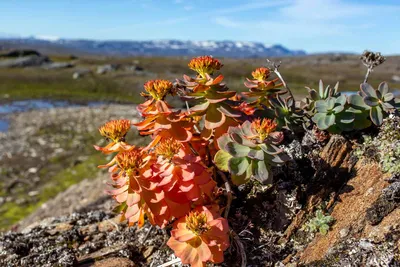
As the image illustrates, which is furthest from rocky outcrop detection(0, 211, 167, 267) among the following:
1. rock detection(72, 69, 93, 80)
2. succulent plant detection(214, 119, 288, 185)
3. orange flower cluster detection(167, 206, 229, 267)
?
rock detection(72, 69, 93, 80)

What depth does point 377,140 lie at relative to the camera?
3354 millimetres

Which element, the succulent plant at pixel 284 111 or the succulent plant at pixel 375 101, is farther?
the succulent plant at pixel 284 111

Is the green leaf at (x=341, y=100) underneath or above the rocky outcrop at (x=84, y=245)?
above

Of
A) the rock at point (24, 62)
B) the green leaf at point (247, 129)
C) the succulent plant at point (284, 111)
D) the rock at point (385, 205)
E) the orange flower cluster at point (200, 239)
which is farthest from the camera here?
the rock at point (24, 62)

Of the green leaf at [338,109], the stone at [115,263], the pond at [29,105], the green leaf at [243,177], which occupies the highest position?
the green leaf at [338,109]

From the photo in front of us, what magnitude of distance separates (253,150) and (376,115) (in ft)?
4.00

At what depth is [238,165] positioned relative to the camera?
9.20ft

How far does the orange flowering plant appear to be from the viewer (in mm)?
2574

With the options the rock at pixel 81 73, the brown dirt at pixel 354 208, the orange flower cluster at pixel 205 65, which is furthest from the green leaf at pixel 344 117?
the rock at pixel 81 73

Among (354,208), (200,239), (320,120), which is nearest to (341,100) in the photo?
(320,120)

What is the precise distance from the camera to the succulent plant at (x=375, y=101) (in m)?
3.27

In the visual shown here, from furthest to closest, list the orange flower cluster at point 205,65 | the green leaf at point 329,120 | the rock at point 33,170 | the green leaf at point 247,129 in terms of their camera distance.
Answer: the rock at point 33,170, the green leaf at point 329,120, the orange flower cluster at point 205,65, the green leaf at point 247,129

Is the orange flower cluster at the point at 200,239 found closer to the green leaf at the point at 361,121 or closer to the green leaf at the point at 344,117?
the green leaf at the point at 344,117

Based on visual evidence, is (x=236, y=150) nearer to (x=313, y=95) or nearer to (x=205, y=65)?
(x=205, y=65)
